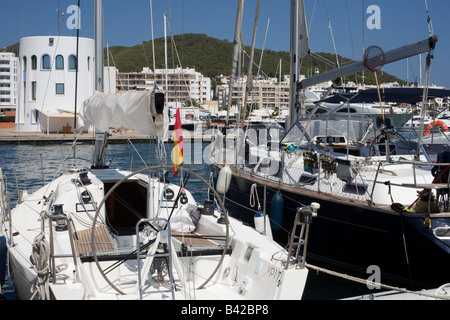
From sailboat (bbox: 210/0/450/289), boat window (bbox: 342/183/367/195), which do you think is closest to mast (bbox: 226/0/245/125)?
sailboat (bbox: 210/0/450/289)

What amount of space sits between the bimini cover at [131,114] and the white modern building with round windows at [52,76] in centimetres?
3244

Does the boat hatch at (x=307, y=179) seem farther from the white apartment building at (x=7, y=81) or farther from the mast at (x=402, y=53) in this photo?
the white apartment building at (x=7, y=81)

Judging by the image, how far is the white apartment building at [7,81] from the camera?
93938 mm

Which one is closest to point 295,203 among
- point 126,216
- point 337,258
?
point 337,258

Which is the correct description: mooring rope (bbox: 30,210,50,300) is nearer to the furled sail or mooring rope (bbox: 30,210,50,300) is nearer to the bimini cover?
the bimini cover

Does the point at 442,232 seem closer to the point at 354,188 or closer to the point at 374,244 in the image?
the point at 374,244

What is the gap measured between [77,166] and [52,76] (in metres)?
18.8

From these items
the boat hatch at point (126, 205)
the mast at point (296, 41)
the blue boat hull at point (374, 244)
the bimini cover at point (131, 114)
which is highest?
the mast at point (296, 41)

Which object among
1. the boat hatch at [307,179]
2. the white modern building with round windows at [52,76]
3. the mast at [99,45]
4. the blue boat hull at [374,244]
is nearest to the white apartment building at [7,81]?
the white modern building with round windows at [52,76]

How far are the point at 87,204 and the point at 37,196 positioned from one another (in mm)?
2433

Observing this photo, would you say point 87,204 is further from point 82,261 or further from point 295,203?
point 295,203

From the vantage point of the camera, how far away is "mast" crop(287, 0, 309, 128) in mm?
13664

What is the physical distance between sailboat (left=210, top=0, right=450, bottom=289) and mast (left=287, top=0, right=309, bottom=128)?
1.04 feet

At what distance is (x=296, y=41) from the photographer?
45.6ft
